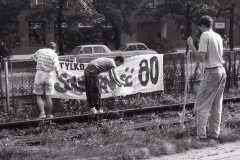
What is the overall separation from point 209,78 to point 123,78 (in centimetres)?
473

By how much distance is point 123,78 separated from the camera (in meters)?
11.5

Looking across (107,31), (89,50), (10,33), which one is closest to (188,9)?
(107,31)

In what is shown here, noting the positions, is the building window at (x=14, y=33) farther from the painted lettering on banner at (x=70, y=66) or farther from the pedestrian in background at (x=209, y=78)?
the pedestrian in background at (x=209, y=78)

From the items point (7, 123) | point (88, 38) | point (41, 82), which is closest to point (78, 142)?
point (7, 123)

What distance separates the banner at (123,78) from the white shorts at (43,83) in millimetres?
833

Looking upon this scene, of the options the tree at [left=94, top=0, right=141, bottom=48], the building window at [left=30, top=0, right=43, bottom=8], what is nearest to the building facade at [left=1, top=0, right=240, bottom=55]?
the building window at [left=30, top=0, right=43, bottom=8]

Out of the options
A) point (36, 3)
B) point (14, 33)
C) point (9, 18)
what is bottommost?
point (14, 33)

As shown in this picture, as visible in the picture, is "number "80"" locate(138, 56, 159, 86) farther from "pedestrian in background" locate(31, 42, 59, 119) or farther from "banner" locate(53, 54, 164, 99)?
"pedestrian in background" locate(31, 42, 59, 119)

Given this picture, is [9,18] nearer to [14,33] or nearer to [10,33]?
[14,33]

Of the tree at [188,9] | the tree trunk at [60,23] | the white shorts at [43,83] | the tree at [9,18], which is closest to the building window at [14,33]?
the tree at [9,18]

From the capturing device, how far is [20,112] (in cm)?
1034

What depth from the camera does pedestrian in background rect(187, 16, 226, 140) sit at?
6.89m

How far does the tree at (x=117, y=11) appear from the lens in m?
30.3

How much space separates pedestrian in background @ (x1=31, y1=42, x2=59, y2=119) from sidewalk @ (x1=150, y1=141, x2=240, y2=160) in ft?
13.9
